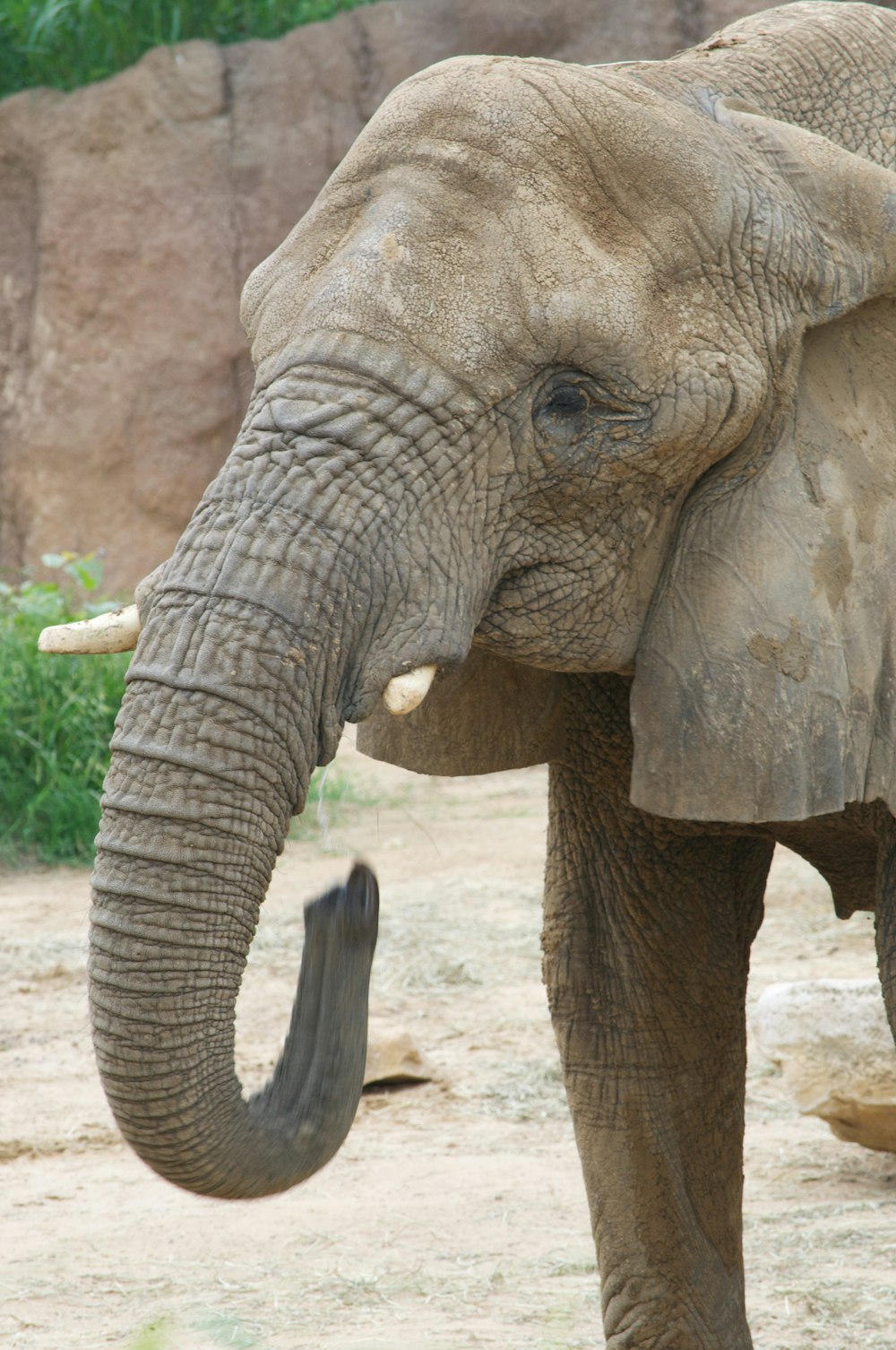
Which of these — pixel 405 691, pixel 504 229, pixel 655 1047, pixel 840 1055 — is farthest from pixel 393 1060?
pixel 504 229

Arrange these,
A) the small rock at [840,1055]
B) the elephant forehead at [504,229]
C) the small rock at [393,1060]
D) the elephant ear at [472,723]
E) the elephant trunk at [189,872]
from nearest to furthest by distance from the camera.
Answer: the elephant trunk at [189,872], the elephant forehead at [504,229], the elephant ear at [472,723], the small rock at [840,1055], the small rock at [393,1060]

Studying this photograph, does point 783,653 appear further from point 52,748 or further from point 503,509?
point 52,748

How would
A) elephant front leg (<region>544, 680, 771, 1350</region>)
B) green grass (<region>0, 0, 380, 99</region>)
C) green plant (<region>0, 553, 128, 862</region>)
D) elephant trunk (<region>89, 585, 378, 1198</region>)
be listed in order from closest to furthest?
elephant trunk (<region>89, 585, 378, 1198</region>) < elephant front leg (<region>544, 680, 771, 1350</region>) < green plant (<region>0, 553, 128, 862</region>) < green grass (<region>0, 0, 380, 99</region>)

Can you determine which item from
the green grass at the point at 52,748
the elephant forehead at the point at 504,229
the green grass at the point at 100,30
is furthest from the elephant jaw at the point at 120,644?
the green grass at the point at 100,30

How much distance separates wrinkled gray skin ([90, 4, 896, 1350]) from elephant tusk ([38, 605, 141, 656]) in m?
0.08

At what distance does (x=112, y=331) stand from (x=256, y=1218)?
636 cm

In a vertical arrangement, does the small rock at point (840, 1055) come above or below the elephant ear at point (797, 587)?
below

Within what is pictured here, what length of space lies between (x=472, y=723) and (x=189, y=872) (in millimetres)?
768

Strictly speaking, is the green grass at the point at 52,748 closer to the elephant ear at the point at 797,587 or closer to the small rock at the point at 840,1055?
the small rock at the point at 840,1055

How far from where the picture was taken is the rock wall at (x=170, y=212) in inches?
370

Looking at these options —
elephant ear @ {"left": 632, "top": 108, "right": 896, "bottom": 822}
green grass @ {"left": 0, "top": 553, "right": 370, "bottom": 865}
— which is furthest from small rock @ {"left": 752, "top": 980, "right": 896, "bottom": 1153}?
green grass @ {"left": 0, "top": 553, "right": 370, "bottom": 865}

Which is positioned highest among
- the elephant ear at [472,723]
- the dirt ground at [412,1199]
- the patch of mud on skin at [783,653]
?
the patch of mud on skin at [783,653]

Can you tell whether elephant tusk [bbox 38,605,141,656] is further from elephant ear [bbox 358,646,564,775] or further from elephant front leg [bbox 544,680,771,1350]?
elephant front leg [bbox 544,680,771,1350]

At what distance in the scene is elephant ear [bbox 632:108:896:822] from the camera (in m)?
2.19
